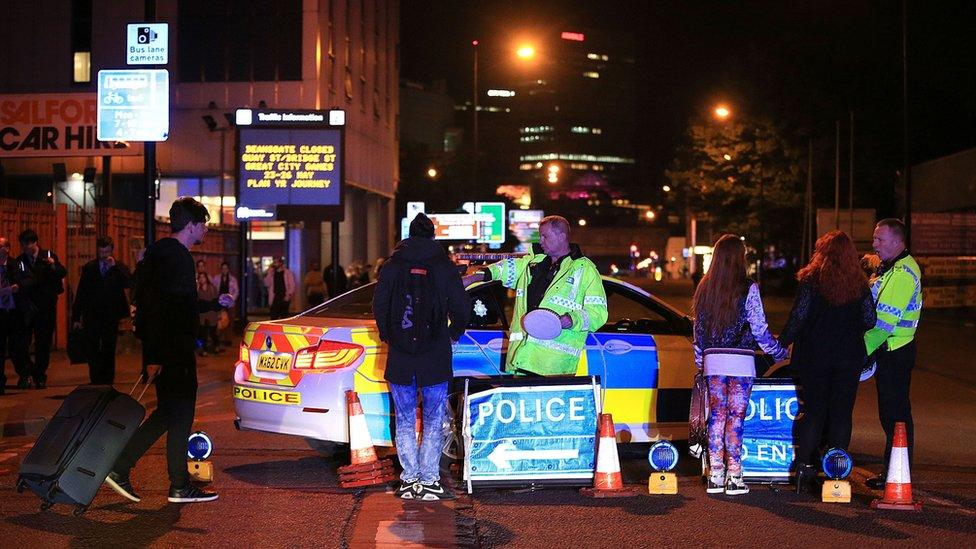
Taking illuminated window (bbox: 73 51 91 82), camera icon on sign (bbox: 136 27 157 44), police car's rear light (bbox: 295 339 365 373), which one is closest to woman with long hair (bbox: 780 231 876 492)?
police car's rear light (bbox: 295 339 365 373)

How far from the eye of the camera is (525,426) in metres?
7.74

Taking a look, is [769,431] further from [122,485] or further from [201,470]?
[122,485]

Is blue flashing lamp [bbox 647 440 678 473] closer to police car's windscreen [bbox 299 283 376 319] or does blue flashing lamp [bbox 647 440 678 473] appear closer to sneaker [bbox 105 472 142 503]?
police car's windscreen [bbox 299 283 376 319]

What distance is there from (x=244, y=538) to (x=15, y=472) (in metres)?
3.13

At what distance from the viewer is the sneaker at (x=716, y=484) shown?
794 cm

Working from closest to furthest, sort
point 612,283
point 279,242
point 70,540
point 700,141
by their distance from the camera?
point 70,540, point 612,283, point 279,242, point 700,141

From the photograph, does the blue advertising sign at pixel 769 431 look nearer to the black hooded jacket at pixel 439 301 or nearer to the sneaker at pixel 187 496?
the black hooded jacket at pixel 439 301

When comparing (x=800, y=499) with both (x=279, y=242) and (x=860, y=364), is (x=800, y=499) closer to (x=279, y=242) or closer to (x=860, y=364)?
(x=860, y=364)

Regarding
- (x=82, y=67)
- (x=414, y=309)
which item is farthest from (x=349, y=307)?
(x=82, y=67)

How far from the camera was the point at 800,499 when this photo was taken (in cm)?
790

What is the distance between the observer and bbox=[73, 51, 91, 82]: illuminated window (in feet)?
119

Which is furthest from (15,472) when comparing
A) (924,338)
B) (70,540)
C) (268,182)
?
(924,338)

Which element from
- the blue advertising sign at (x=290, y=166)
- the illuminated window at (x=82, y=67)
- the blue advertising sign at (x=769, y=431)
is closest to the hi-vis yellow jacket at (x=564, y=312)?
the blue advertising sign at (x=769, y=431)

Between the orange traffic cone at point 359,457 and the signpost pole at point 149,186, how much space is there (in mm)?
6874
